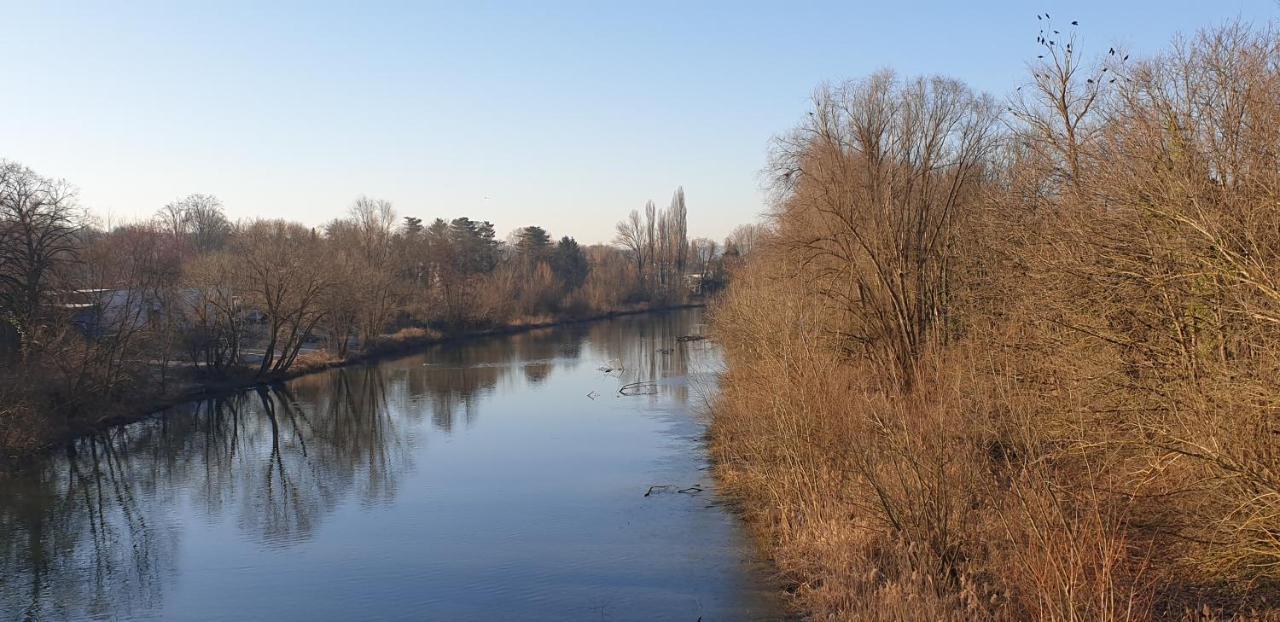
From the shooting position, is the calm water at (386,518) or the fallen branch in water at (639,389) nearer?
the calm water at (386,518)

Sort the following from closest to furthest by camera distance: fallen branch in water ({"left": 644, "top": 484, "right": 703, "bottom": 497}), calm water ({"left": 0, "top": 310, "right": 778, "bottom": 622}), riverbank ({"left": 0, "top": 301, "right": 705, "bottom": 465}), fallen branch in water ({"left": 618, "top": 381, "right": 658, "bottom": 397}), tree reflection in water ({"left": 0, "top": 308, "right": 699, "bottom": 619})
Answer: calm water ({"left": 0, "top": 310, "right": 778, "bottom": 622}), tree reflection in water ({"left": 0, "top": 308, "right": 699, "bottom": 619}), fallen branch in water ({"left": 644, "top": 484, "right": 703, "bottom": 497}), riverbank ({"left": 0, "top": 301, "right": 705, "bottom": 465}), fallen branch in water ({"left": 618, "top": 381, "right": 658, "bottom": 397})

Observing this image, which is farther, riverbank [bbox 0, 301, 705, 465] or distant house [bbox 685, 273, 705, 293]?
distant house [bbox 685, 273, 705, 293]

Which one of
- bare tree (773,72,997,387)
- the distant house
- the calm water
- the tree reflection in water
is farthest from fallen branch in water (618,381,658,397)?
the distant house

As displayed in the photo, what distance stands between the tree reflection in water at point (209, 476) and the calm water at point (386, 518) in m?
0.06

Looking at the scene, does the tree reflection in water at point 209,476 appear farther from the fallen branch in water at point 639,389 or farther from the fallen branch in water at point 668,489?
the fallen branch in water at point 668,489

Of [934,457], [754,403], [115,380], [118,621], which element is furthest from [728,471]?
[115,380]

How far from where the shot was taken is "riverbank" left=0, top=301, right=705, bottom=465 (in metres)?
20.7

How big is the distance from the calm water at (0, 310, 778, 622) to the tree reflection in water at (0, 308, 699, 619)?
6cm

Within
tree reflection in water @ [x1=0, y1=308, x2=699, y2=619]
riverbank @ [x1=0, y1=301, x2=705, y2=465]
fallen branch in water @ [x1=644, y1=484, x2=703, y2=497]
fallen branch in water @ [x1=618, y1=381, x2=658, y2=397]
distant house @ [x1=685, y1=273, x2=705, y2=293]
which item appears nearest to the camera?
tree reflection in water @ [x1=0, y1=308, x2=699, y2=619]

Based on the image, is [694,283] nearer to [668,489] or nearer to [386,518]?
[668,489]

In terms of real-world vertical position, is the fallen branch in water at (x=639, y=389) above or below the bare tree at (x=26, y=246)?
below

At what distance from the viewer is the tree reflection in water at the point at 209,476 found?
12.1m

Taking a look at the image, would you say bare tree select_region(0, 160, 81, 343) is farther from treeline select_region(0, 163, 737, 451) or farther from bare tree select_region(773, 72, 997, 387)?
bare tree select_region(773, 72, 997, 387)

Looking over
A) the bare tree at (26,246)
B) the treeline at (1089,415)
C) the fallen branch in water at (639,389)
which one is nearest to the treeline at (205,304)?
the bare tree at (26,246)
